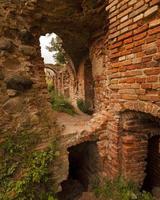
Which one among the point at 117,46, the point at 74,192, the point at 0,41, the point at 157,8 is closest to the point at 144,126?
the point at 117,46

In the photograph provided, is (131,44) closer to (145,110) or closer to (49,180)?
(145,110)

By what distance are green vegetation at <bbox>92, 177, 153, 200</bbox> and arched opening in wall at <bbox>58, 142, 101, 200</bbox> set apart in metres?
0.52

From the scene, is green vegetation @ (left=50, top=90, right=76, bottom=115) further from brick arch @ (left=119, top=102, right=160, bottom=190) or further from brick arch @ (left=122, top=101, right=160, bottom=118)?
brick arch @ (left=122, top=101, right=160, bottom=118)

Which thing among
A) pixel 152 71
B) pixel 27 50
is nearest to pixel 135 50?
pixel 152 71

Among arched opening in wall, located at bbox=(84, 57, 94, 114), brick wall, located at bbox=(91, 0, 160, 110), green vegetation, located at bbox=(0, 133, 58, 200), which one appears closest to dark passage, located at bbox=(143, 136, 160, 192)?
brick wall, located at bbox=(91, 0, 160, 110)

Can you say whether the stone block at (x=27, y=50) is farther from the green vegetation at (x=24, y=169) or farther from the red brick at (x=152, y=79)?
the red brick at (x=152, y=79)

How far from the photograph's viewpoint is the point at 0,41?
3500 mm

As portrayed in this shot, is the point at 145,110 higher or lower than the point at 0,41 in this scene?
lower

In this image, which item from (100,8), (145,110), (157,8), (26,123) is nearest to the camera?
(157,8)

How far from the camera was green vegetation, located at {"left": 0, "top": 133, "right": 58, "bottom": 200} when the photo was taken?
127 inches

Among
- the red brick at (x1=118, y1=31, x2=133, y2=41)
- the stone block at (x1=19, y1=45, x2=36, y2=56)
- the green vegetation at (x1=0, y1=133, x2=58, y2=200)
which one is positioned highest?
the red brick at (x1=118, y1=31, x2=133, y2=41)

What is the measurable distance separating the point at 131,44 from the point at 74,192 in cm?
377

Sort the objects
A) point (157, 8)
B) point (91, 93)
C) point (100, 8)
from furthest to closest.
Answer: point (91, 93), point (100, 8), point (157, 8)

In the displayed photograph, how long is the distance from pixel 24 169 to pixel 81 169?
2.49m
